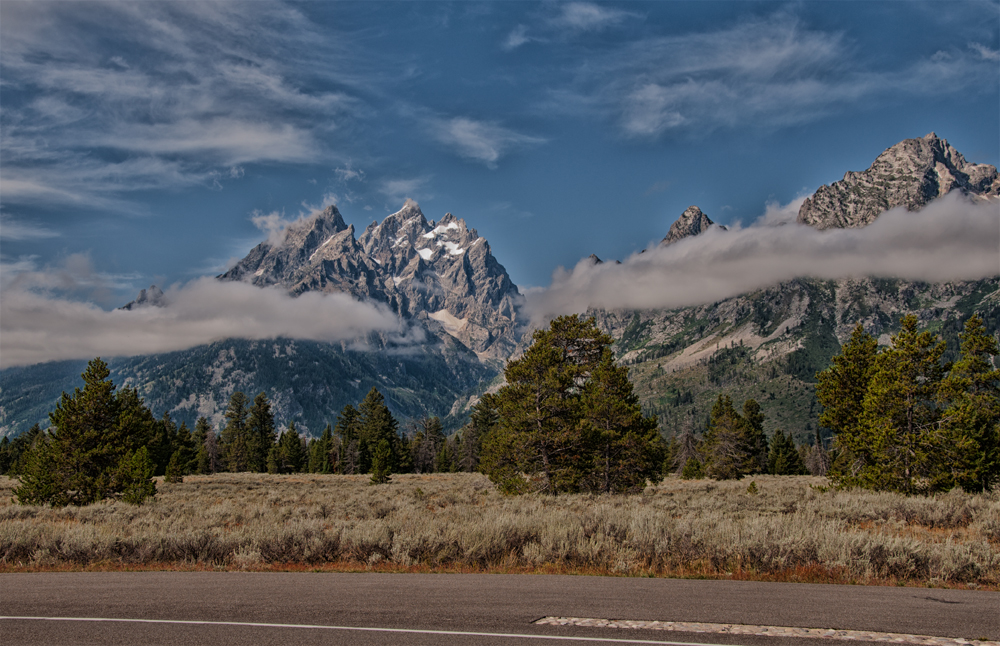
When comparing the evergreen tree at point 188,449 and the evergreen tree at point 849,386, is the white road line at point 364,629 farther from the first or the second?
the evergreen tree at point 188,449

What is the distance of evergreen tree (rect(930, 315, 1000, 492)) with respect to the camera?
27.7 meters

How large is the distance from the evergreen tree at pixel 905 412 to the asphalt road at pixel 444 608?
2152 cm

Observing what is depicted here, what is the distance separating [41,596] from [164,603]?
2.70 metres

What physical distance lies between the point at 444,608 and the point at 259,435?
325 feet

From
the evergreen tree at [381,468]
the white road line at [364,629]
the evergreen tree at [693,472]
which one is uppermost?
the white road line at [364,629]

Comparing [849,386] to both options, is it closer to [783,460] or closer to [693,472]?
[693,472]

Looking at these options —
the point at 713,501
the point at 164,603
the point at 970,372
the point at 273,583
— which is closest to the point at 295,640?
the point at 164,603

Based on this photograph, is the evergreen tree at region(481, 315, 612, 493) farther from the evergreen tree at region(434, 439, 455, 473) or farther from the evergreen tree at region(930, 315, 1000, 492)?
the evergreen tree at region(434, 439, 455, 473)

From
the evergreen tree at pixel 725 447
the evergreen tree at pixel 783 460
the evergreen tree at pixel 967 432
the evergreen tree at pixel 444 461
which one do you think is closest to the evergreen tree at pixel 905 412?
the evergreen tree at pixel 967 432

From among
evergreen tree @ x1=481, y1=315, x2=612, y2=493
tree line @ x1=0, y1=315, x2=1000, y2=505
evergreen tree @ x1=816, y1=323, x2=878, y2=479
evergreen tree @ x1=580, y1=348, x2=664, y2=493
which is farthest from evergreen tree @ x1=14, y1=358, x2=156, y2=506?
evergreen tree @ x1=816, y1=323, x2=878, y2=479

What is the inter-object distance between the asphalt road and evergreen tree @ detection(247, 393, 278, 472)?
3493 inches

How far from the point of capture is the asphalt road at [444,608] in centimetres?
791

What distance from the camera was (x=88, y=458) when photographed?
29.5m

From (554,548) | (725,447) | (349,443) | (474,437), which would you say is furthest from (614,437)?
(349,443)
